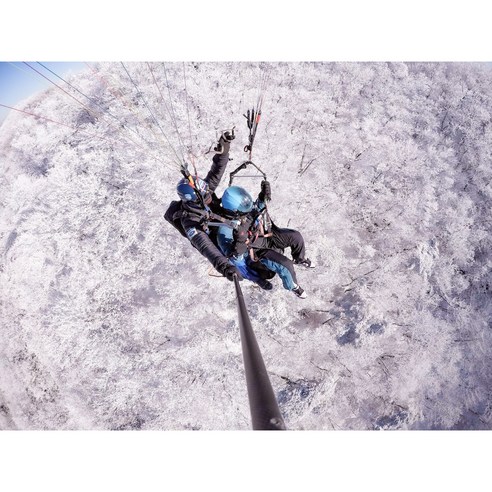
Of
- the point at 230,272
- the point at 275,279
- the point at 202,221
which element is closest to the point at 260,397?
the point at 230,272

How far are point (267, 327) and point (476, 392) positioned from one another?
10.1 feet

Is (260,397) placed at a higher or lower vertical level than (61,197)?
lower

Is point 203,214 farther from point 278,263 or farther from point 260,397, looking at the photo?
point 260,397

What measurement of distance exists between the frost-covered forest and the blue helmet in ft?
5.66

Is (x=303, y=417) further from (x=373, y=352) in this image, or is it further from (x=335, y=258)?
(x=335, y=258)

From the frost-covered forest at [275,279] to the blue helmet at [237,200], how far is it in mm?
1726

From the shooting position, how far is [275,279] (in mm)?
4578

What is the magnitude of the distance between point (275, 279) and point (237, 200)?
5.85 ft

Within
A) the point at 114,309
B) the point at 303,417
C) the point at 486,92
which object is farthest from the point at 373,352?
the point at 486,92

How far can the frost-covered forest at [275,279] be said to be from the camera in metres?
4.35

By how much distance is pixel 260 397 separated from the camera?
1.51 meters

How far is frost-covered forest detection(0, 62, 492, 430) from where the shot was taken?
4.35 metres

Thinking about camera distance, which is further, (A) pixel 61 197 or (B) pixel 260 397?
(A) pixel 61 197

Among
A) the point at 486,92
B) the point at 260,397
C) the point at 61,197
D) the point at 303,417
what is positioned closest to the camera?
the point at 260,397
